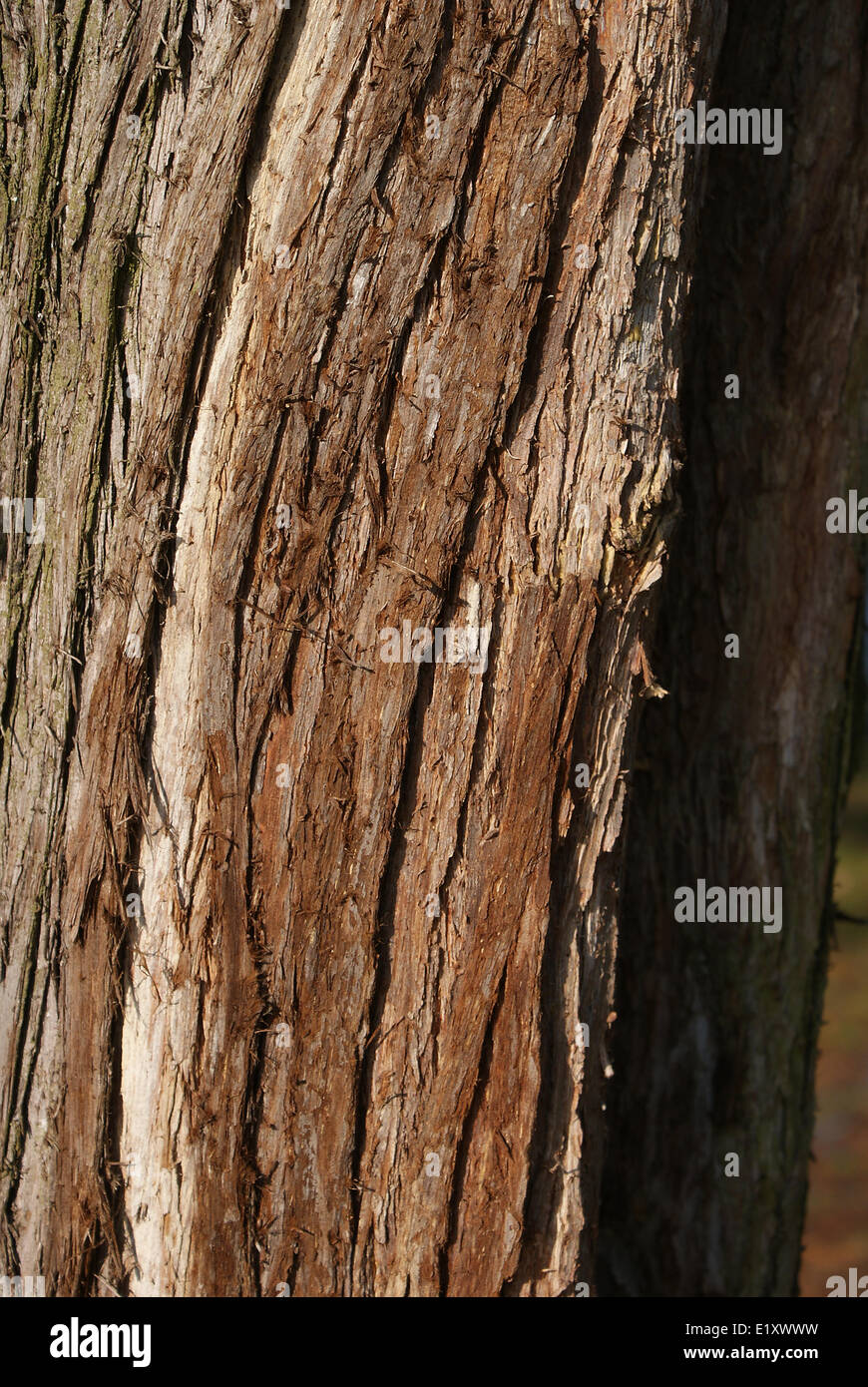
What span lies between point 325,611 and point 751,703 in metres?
1.12

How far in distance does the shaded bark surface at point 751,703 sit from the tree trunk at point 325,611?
0.48 m

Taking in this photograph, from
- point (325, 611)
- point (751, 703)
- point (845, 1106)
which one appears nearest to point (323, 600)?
point (325, 611)

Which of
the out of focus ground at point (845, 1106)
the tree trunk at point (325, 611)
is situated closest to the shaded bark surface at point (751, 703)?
the tree trunk at point (325, 611)

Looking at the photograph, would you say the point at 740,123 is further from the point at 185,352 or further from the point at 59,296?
the point at 59,296

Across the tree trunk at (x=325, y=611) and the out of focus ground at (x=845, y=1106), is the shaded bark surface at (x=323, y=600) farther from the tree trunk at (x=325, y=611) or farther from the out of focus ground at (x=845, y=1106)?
the out of focus ground at (x=845, y=1106)

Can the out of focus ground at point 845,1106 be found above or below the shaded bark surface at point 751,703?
below

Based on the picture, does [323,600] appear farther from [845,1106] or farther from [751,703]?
[845,1106]

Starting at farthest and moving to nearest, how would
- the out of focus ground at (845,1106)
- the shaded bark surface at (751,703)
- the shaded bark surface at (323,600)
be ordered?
the out of focus ground at (845,1106), the shaded bark surface at (751,703), the shaded bark surface at (323,600)

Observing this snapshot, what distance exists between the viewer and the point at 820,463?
7.12ft

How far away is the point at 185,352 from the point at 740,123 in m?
1.32

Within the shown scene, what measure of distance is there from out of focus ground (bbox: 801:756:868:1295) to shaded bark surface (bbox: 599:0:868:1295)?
1.62 meters

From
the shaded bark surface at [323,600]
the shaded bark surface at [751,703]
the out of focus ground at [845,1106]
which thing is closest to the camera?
the shaded bark surface at [323,600]

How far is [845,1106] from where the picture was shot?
215 inches

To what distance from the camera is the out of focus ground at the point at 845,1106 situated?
182 inches
